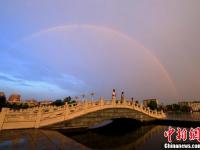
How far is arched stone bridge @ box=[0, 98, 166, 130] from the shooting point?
52.3 ft

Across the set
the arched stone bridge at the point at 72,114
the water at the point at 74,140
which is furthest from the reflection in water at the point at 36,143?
the arched stone bridge at the point at 72,114

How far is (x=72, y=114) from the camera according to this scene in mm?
20641

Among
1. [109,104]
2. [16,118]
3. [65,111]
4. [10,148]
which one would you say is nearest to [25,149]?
[10,148]

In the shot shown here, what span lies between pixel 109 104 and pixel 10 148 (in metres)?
17.1

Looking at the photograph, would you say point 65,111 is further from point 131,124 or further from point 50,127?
point 131,124

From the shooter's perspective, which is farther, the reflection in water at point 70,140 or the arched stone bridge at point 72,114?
A: the arched stone bridge at point 72,114

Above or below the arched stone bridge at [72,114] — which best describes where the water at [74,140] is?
below

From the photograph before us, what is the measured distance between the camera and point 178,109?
360 ft

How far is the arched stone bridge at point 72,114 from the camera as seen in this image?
15953 mm

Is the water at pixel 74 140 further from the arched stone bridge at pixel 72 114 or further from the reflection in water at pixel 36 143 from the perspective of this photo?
the arched stone bridge at pixel 72 114

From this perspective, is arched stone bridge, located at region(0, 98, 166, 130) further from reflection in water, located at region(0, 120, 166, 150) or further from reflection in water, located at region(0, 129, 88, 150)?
reflection in water, located at region(0, 129, 88, 150)

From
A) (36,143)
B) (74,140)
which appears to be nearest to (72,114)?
(74,140)

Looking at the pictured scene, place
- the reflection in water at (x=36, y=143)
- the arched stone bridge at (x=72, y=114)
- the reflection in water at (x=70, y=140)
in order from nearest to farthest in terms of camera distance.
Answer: the reflection in water at (x=36, y=143) < the reflection in water at (x=70, y=140) < the arched stone bridge at (x=72, y=114)

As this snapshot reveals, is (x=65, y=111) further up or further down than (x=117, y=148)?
further up
